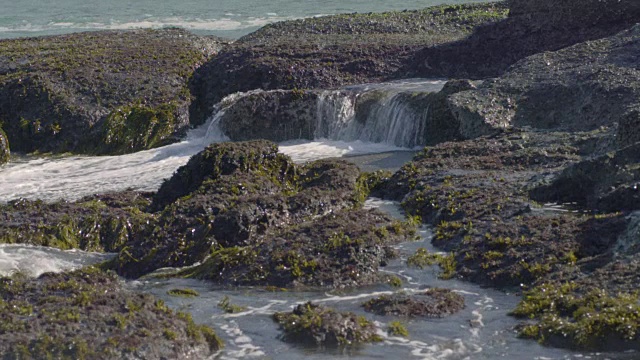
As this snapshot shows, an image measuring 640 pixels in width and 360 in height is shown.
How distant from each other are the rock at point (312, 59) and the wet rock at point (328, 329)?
1308cm

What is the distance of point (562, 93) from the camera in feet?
54.4

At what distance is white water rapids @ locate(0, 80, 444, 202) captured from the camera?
1712 cm

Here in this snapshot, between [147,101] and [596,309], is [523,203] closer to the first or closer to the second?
[596,309]

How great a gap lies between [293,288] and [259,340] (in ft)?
4.61

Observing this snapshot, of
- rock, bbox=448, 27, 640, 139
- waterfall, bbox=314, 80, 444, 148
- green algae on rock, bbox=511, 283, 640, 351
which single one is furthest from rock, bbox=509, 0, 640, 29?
green algae on rock, bbox=511, 283, 640, 351

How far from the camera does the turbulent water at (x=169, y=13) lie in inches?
1761

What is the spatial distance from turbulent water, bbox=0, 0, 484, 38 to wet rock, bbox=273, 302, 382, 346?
107 feet

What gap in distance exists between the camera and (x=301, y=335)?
875 centimetres

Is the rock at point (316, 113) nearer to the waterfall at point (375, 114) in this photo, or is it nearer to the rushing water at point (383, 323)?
the waterfall at point (375, 114)

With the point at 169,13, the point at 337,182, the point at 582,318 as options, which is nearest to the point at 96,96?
the point at 337,182

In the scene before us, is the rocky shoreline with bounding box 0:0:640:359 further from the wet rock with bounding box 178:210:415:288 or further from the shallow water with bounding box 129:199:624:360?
the shallow water with bounding box 129:199:624:360

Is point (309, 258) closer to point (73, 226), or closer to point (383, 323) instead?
point (383, 323)

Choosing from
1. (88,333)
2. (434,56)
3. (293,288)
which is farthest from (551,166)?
(434,56)

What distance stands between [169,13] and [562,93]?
3450cm
